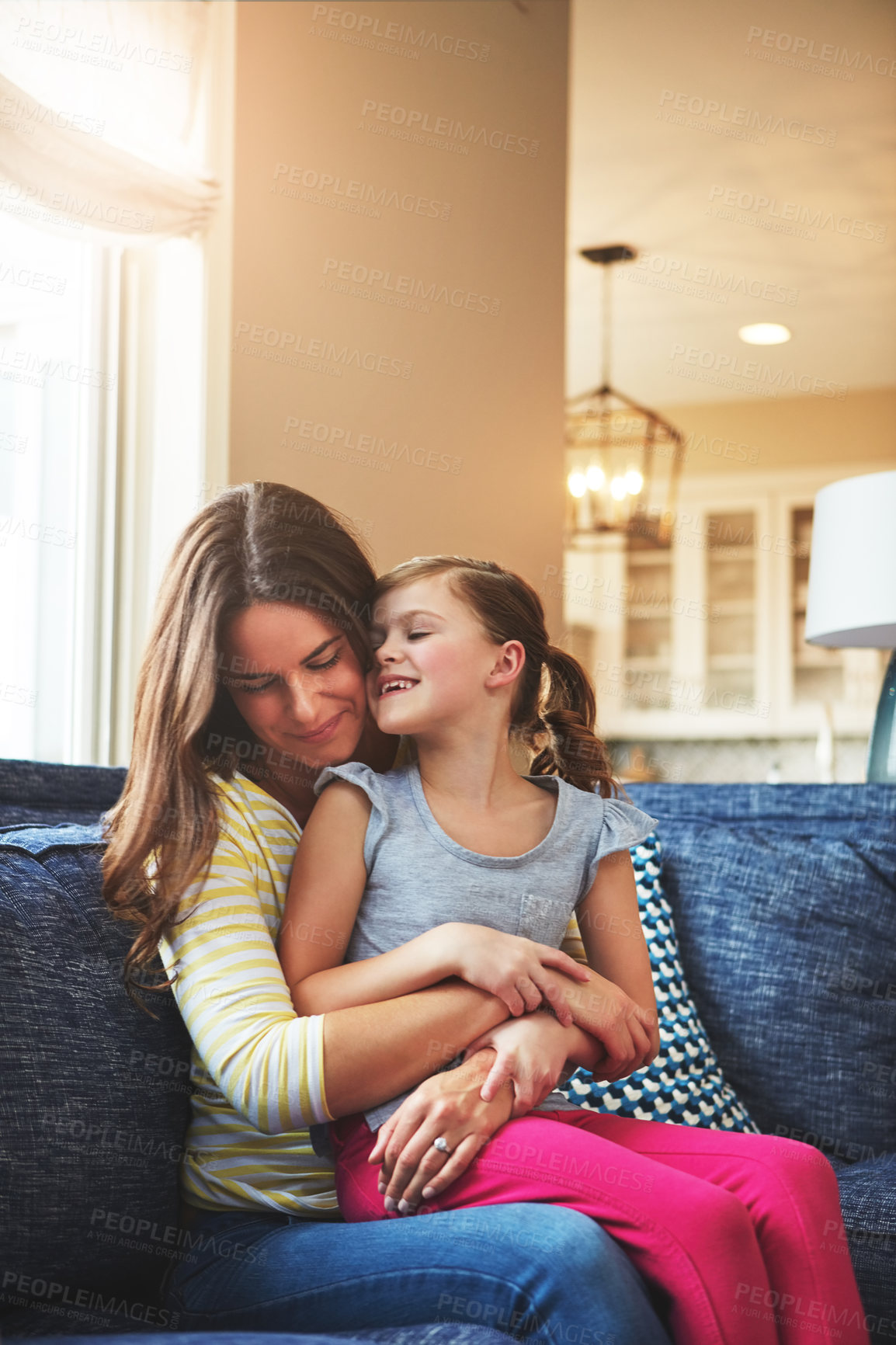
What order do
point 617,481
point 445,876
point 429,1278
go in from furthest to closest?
point 617,481 < point 445,876 < point 429,1278

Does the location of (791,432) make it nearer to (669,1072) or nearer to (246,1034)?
(669,1072)

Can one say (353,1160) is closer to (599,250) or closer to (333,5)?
(333,5)

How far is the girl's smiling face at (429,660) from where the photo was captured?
1218 millimetres

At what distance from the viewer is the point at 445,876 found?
1146 mm

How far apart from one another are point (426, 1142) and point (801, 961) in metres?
0.83

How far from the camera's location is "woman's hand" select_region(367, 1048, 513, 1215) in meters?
0.98

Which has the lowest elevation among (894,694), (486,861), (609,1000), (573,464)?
(609,1000)

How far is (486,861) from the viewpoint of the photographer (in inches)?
45.7

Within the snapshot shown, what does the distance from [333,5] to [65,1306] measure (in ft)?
7.43

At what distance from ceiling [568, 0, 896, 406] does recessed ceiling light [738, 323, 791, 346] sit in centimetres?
5

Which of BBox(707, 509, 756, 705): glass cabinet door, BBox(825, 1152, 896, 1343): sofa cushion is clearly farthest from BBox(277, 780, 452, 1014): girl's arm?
BBox(707, 509, 756, 705): glass cabinet door

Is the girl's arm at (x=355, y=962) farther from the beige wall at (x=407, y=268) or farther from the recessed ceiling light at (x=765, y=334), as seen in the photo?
the recessed ceiling light at (x=765, y=334)

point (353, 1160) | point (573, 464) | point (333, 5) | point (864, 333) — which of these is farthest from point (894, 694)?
point (864, 333)

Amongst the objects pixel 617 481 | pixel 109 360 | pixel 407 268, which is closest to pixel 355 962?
pixel 109 360
